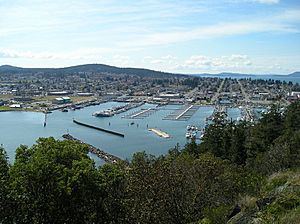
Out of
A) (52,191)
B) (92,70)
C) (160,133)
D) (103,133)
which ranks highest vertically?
(92,70)

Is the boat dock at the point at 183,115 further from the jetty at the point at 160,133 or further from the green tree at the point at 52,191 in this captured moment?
the green tree at the point at 52,191

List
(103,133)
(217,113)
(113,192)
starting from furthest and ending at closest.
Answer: (103,133) < (217,113) < (113,192)

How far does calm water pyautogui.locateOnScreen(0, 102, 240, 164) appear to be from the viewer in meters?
18.6

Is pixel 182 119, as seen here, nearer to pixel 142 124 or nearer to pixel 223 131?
pixel 142 124

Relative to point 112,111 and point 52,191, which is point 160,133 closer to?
point 112,111

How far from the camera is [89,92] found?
51000 millimetres

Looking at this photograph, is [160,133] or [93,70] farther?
[93,70]

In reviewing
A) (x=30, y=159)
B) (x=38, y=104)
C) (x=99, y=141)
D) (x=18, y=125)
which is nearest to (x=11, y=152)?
(x=99, y=141)

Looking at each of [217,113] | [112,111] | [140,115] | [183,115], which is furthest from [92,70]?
[217,113]

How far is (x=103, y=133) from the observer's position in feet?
74.3

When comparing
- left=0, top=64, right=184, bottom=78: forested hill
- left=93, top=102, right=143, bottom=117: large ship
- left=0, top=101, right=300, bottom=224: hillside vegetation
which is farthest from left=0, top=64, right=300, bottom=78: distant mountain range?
left=0, top=101, right=300, bottom=224: hillside vegetation

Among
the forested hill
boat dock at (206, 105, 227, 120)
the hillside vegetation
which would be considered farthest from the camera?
the forested hill

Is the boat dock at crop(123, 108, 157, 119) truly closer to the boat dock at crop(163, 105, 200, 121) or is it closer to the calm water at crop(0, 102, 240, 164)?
the calm water at crop(0, 102, 240, 164)

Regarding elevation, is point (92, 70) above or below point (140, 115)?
above
